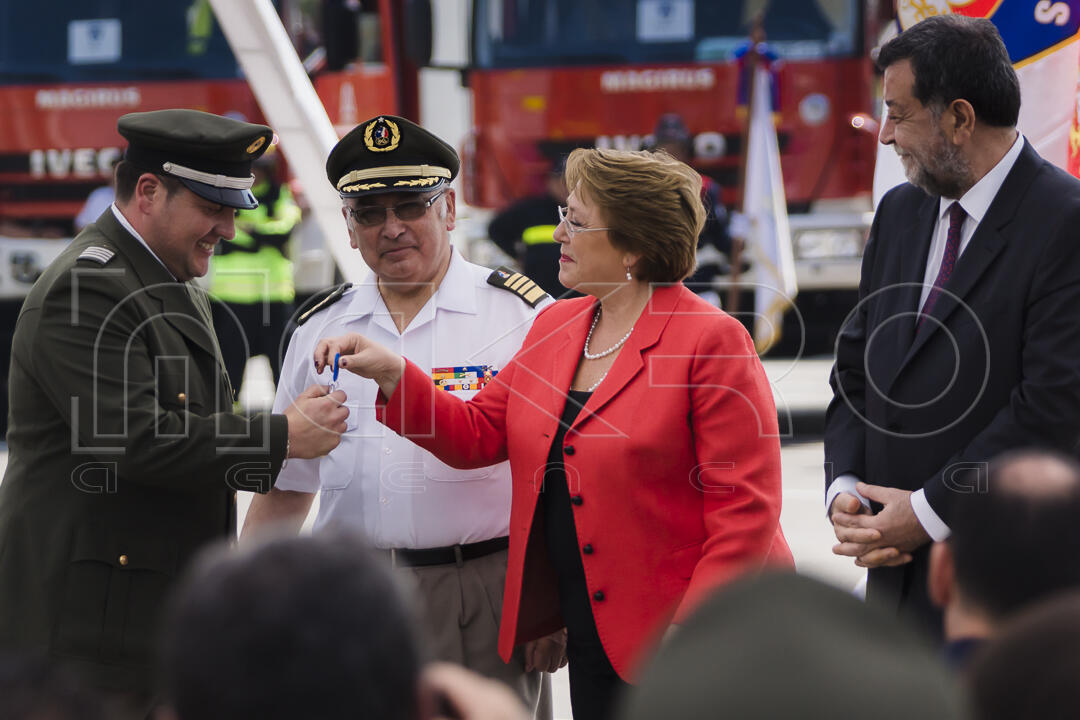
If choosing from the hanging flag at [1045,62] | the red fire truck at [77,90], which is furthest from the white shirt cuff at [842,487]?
the red fire truck at [77,90]

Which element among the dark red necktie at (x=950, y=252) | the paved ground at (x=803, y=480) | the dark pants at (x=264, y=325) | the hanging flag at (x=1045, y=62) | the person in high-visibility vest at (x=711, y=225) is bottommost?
the paved ground at (x=803, y=480)

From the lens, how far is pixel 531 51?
10211 mm

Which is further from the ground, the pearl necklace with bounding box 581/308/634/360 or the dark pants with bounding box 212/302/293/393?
the pearl necklace with bounding box 581/308/634/360

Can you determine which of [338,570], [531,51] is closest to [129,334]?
[338,570]

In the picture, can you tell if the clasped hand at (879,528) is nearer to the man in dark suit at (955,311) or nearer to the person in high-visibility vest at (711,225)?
the man in dark suit at (955,311)

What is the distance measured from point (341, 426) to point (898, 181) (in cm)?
190

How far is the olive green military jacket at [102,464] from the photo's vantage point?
2.74m

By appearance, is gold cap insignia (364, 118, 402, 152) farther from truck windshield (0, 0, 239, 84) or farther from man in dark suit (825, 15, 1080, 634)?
truck windshield (0, 0, 239, 84)

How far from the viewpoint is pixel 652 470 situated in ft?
9.06

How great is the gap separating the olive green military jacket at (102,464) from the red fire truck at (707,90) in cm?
747

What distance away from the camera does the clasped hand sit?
286cm

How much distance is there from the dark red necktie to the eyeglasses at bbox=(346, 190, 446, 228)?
1226 millimetres

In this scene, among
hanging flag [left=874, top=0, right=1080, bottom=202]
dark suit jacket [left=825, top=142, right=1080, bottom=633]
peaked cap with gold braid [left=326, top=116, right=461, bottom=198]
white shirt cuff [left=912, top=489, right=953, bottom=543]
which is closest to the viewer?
dark suit jacket [left=825, top=142, right=1080, bottom=633]

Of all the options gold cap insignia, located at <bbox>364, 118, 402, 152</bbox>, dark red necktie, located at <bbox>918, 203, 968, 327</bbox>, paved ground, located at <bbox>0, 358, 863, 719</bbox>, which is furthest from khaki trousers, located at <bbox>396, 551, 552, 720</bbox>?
dark red necktie, located at <bbox>918, 203, 968, 327</bbox>
